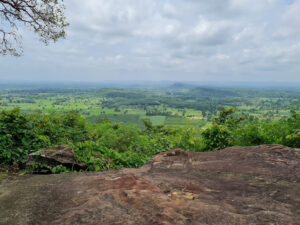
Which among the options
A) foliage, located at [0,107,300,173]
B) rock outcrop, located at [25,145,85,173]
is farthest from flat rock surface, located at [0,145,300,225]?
foliage, located at [0,107,300,173]

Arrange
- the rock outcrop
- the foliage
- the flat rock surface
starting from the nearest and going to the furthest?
the flat rock surface < the rock outcrop < the foliage

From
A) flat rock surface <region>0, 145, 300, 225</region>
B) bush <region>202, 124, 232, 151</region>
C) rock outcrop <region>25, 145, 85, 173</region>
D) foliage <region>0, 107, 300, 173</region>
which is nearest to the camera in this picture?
flat rock surface <region>0, 145, 300, 225</region>

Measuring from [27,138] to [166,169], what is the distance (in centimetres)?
A: 658

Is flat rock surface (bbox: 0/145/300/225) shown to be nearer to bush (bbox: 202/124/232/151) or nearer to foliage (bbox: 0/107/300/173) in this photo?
foliage (bbox: 0/107/300/173)

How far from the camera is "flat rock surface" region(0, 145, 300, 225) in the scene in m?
3.38

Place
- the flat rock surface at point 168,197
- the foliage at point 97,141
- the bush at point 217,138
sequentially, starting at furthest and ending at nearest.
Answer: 1. the bush at point 217,138
2. the foliage at point 97,141
3. the flat rock surface at point 168,197

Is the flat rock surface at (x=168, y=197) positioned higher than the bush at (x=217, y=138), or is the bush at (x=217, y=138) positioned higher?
the flat rock surface at (x=168, y=197)

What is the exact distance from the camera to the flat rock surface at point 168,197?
3.38 m

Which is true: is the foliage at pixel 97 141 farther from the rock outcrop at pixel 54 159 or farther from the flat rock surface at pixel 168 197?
the flat rock surface at pixel 168 197

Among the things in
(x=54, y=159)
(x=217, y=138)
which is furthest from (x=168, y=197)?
(x=217, y=138)

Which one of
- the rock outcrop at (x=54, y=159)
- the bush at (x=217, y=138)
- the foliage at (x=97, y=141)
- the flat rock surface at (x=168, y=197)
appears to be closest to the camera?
the flat rock surface at (x=168, y=197)

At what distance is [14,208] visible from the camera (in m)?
3.78

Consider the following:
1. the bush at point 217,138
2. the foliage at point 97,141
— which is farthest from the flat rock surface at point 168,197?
the bush at point 217,138

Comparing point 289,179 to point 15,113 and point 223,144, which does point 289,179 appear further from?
point 15,113
